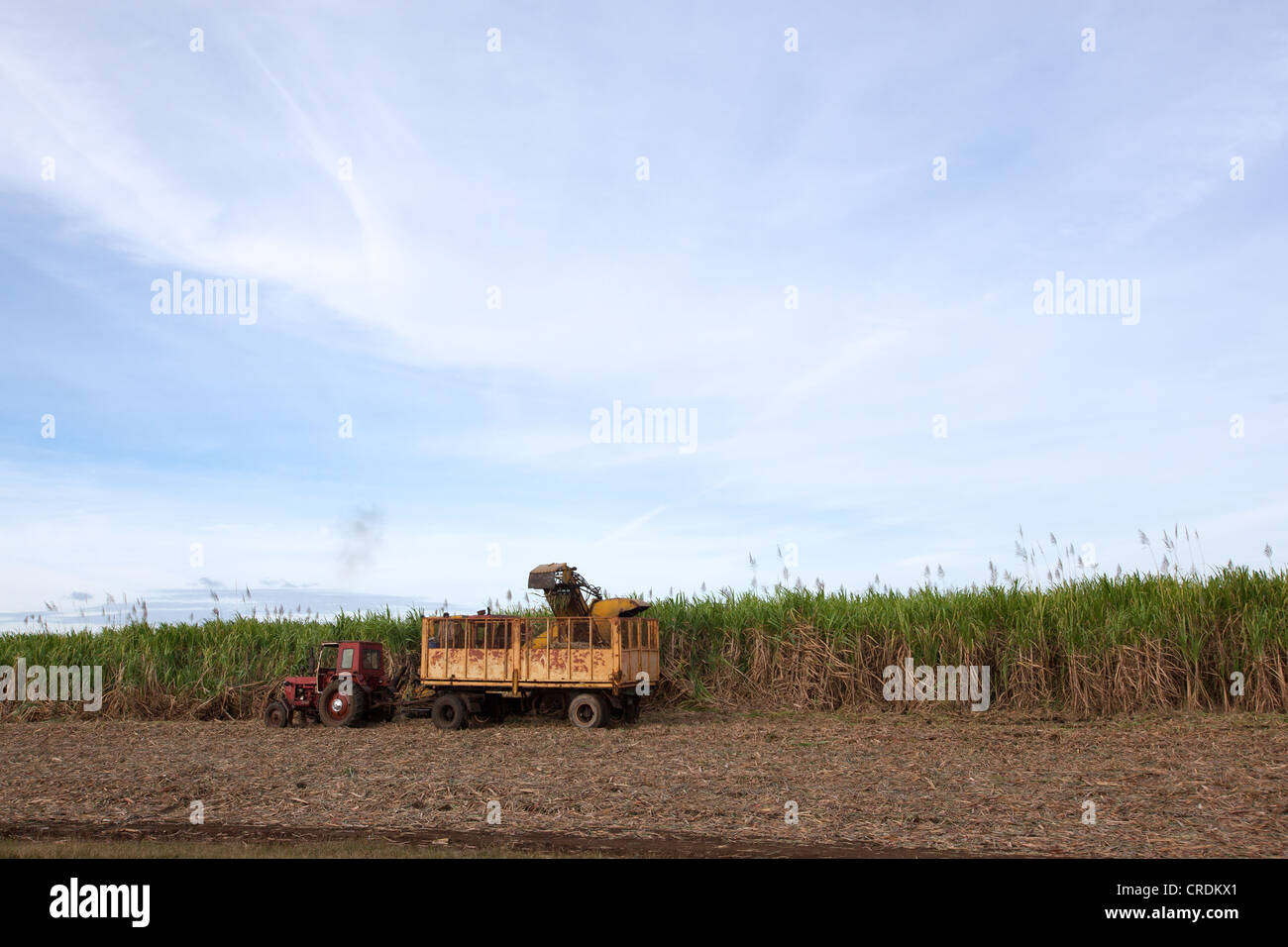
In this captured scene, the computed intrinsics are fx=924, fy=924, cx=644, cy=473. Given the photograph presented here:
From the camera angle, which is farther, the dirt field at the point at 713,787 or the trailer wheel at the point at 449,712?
the trailer wheel at the point at 449,712

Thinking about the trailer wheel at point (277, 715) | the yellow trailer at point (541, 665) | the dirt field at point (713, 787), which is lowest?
the trailer wheel at point (277, 715)

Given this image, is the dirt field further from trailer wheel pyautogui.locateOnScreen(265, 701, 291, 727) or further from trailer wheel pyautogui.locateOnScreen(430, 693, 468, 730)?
trailer wheel pyautogui.locateOnScreen(265, 701, 291, 727)

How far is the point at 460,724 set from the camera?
20750 mm

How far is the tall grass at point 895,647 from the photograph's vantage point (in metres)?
20.0

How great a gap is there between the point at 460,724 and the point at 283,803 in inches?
333

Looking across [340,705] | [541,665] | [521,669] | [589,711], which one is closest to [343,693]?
[340,705]

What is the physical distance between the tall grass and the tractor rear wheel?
4.52 metres

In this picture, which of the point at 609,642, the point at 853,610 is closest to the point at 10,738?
the point at 609,642

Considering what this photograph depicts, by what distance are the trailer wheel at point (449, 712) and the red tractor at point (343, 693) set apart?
4.72 ft

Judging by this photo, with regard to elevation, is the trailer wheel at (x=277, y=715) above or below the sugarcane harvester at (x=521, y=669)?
below

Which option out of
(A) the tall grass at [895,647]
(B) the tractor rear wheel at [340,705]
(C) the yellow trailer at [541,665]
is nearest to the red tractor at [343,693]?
(B) the tractor rear wheel at [340,705]

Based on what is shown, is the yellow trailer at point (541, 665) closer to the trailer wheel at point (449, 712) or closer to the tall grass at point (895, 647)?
the trailer wheel at point (449, 712)
